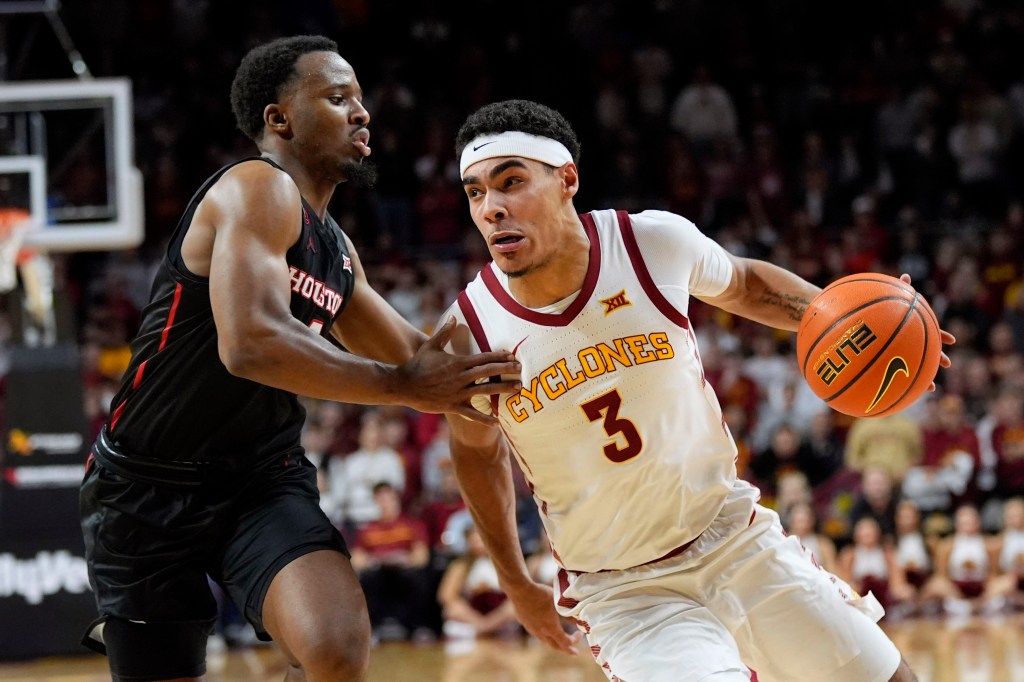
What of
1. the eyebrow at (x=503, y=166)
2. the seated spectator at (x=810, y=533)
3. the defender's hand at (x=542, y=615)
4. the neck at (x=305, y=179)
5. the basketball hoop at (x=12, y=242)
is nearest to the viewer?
the eyebrow at (x=503, y=166)

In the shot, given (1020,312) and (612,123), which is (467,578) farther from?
(612,123)

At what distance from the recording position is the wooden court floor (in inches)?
320

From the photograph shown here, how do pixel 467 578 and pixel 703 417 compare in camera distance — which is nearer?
pixel 703 417

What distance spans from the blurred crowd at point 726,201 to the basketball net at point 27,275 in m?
1.21

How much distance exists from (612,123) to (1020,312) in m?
5.67

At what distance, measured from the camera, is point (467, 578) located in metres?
10.9

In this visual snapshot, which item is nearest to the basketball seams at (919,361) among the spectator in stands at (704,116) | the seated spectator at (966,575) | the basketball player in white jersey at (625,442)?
the basketball player in white jersey at (625,442)

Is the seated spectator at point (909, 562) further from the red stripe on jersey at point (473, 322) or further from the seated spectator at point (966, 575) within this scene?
the red stripe on jersey at point (473, 322)

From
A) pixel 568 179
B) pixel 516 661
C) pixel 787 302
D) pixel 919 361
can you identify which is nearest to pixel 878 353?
A: pixel 919 361

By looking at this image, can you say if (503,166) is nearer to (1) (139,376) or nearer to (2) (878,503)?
(1) (139,376)

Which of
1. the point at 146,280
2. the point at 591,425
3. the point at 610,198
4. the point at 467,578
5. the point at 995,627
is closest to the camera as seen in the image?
the point at 591,425

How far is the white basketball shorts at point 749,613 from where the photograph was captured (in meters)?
3.76

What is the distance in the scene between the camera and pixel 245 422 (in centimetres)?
400

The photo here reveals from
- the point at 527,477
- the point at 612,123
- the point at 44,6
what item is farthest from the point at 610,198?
the point at 527,477
